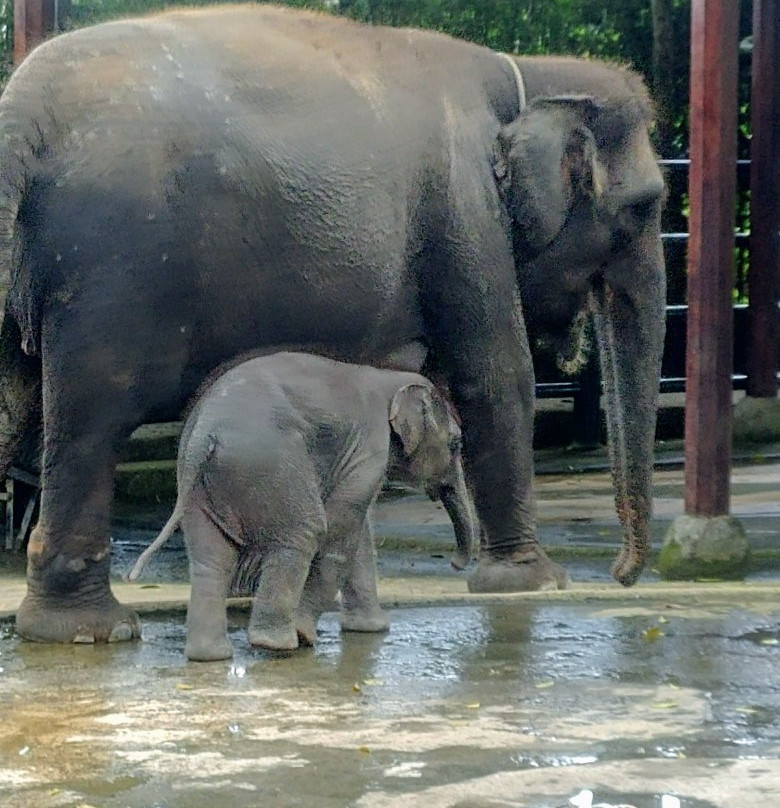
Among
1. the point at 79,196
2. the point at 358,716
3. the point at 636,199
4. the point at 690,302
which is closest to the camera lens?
the point at 358,716

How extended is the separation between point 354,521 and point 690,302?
2.55 metres

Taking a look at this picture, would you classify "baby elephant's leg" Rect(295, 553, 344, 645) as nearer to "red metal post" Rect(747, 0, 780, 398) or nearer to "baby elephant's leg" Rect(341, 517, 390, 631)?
"baby elephant's leg" Rect(341, 517, 390, 631)

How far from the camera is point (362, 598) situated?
244 inches

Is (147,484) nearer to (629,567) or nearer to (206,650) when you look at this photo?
(629,567)

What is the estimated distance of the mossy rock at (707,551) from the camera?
25.7ft

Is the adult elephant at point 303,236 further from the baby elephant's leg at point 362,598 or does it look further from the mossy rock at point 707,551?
the mossy rock at point 707,551

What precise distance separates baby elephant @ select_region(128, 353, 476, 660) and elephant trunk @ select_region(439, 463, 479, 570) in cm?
35

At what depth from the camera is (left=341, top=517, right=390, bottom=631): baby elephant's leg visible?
617 centimetres

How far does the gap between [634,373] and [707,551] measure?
1.08 metres

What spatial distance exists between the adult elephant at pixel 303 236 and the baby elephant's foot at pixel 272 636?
1.95 ft

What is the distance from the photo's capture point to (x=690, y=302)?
7.86m

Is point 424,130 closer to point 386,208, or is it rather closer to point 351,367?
point 386,208

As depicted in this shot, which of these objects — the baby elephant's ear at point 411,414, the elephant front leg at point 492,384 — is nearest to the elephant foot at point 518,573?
the elephant front leg at point 492,384

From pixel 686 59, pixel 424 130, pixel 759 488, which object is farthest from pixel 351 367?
pixel 686 59
